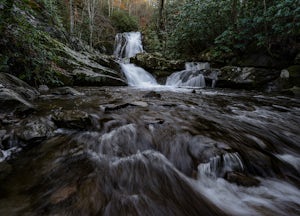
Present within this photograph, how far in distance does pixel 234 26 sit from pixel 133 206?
11050 mm

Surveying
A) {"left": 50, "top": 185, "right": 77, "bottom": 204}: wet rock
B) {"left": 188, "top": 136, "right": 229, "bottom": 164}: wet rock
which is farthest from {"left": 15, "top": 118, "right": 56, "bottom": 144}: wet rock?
{"left": 188, "top": 136, "right": 229, "bottom": 164}: wet rock

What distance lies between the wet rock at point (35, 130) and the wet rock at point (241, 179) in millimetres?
2585

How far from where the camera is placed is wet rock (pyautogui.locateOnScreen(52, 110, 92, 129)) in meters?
2.95

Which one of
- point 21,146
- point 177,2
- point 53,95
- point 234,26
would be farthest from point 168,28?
point 21,146

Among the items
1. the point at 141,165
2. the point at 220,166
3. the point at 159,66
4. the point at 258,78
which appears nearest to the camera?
the point at 220,166

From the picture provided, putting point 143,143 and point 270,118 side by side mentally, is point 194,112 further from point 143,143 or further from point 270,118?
point 143,143

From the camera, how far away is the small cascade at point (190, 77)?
32.7ft

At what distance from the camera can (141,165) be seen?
7.43 feet

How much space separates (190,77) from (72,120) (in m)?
8.33

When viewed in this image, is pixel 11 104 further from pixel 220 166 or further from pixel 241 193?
pixel 241 193

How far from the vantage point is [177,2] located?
20281 mm

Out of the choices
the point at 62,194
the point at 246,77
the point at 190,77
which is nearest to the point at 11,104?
the point at 62,194

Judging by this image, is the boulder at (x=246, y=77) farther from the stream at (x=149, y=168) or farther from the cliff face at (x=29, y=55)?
the cliff face at (x=29, y=55)

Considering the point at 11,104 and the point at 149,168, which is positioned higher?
the point at 11,104
